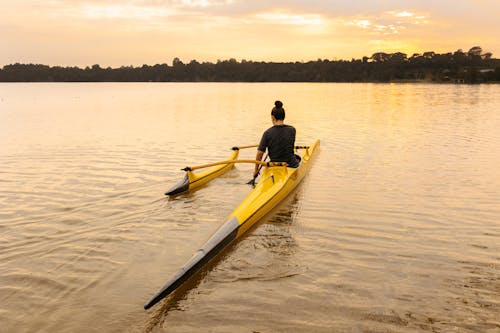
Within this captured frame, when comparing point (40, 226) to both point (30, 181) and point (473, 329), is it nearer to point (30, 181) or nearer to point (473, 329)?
point (30, 181)

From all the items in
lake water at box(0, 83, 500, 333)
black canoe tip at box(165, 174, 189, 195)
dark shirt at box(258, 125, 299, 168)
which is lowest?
lake water at box(0, 83, 500, 333)

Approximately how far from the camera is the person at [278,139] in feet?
31.8

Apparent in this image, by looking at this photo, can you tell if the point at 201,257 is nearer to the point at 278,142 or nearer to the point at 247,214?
the point at 247,214

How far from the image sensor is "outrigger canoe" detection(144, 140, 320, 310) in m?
5.21

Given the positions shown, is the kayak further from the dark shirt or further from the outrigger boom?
the dark shirt

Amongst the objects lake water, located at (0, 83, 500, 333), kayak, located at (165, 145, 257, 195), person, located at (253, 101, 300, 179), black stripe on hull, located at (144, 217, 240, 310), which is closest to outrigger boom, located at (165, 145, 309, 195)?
kayak, located at (165, 145, 257, 195)

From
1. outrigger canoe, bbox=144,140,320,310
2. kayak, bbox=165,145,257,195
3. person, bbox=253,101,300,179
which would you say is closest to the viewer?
outrigger canoe, bbox=144,140,320,310

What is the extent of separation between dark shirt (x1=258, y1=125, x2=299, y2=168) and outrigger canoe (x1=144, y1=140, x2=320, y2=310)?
0.37 meters

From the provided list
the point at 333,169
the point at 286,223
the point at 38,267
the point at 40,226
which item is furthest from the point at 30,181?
the point at 333,169

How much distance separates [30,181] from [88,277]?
7141 millimetres

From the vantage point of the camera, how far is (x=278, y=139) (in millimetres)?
9820

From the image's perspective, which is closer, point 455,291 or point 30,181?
point 455,291

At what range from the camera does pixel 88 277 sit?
577cm

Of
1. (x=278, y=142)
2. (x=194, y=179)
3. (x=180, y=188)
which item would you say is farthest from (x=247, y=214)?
(x=194, y=179)
